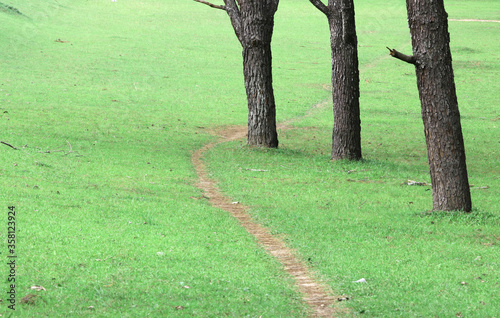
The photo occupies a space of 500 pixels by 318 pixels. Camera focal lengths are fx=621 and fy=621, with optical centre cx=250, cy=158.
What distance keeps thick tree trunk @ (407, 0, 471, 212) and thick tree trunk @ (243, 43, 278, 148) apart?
8434 millimetres

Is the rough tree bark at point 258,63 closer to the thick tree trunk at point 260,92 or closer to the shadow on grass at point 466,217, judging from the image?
the thick tree trunk at point 260,92

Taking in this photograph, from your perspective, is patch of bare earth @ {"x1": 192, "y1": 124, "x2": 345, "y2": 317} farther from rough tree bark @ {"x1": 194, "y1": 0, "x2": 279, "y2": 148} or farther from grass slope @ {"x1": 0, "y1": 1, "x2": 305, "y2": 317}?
rough tree bark @ {"x1": 194, "y1": 0, "x2": 279, "y2": 148}

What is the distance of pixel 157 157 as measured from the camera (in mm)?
17656

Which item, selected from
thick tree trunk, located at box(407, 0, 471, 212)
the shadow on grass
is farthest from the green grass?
thick tree trunk, located at box(407, 0, 471, 212)

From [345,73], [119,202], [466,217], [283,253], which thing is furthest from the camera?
[345,73]

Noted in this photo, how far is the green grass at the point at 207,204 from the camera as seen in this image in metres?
7.77

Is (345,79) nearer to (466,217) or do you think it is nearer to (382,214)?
(382,214)

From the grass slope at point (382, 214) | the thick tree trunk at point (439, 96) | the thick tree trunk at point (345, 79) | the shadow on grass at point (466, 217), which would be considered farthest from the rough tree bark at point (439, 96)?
the thick tree trunk at point (345, 79)

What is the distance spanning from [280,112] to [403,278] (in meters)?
19.7

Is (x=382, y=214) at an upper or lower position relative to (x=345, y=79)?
lower

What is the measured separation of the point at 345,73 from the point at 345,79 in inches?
6.6

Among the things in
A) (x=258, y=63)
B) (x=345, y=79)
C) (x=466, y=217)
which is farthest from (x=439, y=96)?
(x=258, y=63)

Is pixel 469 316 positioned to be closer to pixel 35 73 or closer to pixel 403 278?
pixel 403 278

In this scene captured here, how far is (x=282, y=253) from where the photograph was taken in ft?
32.1
